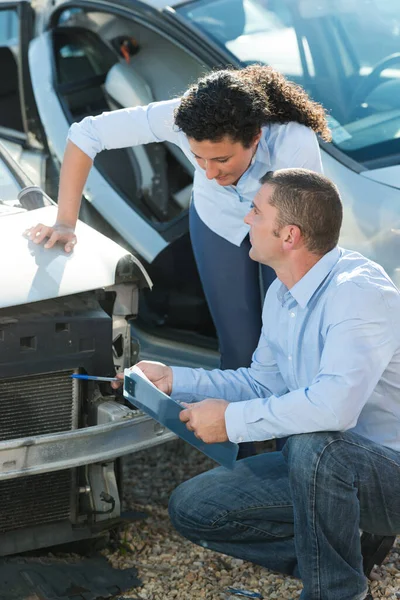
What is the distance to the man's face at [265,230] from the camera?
2924mm

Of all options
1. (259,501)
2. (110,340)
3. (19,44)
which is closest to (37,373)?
(110,340)

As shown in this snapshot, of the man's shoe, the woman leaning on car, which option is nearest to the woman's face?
the woman leaning on car

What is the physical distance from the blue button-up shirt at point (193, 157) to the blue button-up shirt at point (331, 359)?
0.52m

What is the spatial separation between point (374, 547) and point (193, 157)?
149cm

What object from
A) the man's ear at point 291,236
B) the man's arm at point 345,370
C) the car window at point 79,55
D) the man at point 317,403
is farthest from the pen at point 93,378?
the car window at point 79,55

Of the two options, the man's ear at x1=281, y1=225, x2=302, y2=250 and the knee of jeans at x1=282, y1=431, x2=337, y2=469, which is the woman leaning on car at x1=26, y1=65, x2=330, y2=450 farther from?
the knee of jeans at x1=282, y1=431, x2=337, y2=469

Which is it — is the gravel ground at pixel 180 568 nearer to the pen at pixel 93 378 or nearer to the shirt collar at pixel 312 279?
the pen at pixel 93 378

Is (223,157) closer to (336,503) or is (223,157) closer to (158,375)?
(158,375)

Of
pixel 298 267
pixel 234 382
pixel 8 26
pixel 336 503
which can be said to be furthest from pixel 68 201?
pixel 8 26

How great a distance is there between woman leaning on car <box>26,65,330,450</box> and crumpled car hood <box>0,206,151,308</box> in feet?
0.19

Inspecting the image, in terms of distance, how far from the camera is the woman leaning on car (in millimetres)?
3197

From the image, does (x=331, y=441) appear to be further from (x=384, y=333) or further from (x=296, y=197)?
(x=296, y=197)

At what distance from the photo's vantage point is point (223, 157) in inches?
127

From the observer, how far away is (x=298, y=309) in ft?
9.84
